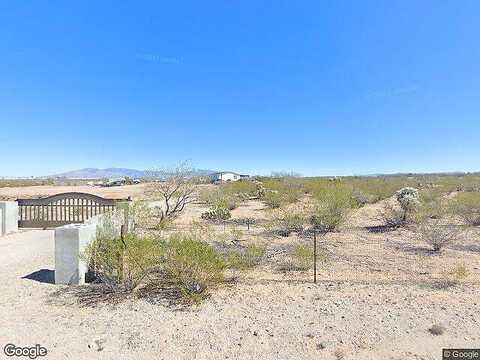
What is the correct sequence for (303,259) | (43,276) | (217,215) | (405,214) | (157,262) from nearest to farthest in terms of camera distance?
(157,262), (43,276), (303,259), (405,214), (217,215)

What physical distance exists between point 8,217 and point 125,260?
30.2 ft

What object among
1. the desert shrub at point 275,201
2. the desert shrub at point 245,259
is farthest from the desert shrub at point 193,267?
the desert shrub at point 275,201

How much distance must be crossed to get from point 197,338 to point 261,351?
0.92 m

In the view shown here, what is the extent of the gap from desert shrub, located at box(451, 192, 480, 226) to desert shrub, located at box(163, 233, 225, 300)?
13626 mm

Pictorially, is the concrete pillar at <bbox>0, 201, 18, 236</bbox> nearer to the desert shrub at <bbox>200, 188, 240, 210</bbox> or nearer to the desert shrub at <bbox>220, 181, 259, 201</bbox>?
the desert shrub at <bbox>200, 188, 240, 210</bbox>

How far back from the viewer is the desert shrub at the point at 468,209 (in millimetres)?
14351

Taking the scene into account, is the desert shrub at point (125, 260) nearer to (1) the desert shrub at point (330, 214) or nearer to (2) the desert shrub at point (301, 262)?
(2) the desert shrub at point (301, 262)

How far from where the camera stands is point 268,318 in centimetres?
493

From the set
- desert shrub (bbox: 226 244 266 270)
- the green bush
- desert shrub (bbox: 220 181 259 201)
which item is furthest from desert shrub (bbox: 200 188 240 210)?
the green bush

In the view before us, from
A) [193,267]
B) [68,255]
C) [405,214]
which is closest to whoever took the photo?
[193,267]

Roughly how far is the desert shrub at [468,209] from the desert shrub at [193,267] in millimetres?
13626

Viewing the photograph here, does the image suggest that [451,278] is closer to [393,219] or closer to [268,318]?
[268,318]

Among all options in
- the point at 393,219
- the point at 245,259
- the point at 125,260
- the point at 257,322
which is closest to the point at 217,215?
the point at 393,219

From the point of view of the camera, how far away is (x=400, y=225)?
13.9m
